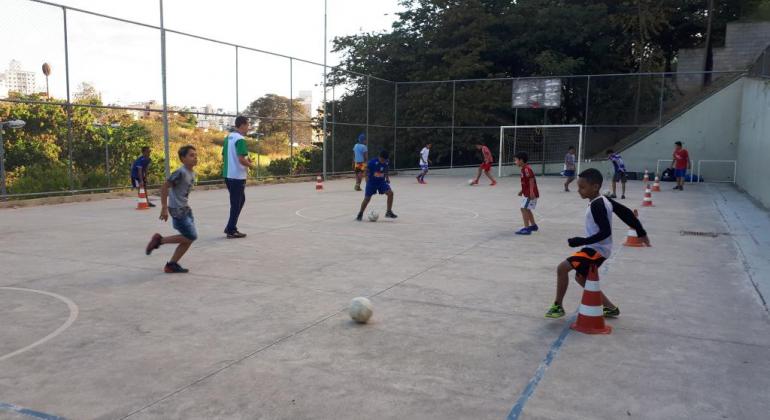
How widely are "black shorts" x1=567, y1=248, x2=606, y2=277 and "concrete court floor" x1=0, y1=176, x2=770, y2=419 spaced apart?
21.5 inches

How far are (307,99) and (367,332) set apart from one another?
2035cm

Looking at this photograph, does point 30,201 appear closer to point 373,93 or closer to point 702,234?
point 702,234

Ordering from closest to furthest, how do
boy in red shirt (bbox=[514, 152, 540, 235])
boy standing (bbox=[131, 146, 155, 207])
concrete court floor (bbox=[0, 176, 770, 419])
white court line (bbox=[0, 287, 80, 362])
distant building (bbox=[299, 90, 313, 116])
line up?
concrete court floor (bbox=[0, 176, 770, 419])
white court line (bbox=[0, 287, 80, 362])
boy in red shirt (bbox=[514, 152, 540, 235])
boy standing (bbox=[131, 146, 155, 207])
distant building (bbox=[299, 90, 313, 116])

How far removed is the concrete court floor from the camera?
3443 millimetres

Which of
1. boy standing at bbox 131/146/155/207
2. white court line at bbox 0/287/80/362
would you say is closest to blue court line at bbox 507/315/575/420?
white court line at bbox 0/287/80/362

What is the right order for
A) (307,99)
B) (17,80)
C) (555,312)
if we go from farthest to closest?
1. (307,99)
2. (17,80)
3. (555,312)

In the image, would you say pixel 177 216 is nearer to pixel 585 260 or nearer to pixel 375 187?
pixel 585 260

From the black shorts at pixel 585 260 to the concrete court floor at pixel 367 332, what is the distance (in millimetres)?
546

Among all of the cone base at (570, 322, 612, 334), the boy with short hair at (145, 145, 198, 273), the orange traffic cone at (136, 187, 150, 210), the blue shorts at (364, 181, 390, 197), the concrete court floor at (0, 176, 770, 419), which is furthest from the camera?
the orange traffic cone at (136, 187, 150, 210)

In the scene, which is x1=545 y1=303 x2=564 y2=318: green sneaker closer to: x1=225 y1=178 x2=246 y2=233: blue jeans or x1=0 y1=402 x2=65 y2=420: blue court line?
x1=0 y1=402 x2=65 y2=420: blue court line

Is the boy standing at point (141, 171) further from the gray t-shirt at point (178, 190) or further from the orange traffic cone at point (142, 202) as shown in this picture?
the gray t-shirt at point (178, 190)

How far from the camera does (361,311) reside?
4852 millimetres

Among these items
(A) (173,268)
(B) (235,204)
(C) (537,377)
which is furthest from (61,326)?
(B) (235,204)

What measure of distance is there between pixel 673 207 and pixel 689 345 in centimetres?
1183
